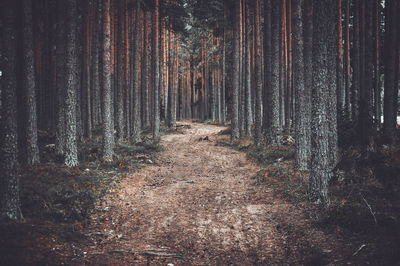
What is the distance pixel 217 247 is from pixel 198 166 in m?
7.48

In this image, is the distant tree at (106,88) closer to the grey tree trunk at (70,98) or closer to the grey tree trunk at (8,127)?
the grey tree trunk at (70,98)

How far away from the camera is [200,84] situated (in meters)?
43.7

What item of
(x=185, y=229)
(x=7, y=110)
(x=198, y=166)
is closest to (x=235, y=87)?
(x=198, y=166)

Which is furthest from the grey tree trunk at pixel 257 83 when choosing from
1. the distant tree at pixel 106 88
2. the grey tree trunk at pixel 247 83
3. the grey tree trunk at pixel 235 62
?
the distant tree at pixel 106 88

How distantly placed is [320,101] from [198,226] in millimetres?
4541

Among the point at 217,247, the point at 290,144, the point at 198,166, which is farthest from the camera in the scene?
the point at 290,144

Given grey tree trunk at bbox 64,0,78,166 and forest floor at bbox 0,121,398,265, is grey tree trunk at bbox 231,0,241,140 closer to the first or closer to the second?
forest floor at bbox 0,121,398,265

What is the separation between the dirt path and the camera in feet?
15.4

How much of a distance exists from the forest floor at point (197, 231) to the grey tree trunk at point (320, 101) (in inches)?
26.6

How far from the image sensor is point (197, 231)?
5758mm

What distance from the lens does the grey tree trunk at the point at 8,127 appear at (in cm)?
466

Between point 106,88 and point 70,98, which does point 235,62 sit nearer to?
point 106,88

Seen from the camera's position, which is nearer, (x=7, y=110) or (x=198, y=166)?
(x=7, y=110)

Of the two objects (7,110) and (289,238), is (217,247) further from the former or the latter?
(7,110)
